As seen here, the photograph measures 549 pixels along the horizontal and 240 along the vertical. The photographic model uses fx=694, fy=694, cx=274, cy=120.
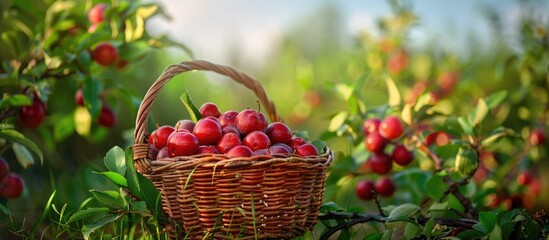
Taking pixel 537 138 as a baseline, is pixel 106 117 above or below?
above

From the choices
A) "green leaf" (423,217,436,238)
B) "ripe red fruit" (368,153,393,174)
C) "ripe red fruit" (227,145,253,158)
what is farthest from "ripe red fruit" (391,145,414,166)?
"ripe red fruit" (227,145,253,158)

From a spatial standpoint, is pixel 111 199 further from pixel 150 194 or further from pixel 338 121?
pixel 338 121

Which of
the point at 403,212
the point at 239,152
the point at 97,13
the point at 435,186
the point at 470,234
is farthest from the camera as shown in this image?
the point at 97,13

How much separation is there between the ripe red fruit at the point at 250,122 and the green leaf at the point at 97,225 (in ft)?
0.99

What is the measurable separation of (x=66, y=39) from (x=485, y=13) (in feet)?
7.34

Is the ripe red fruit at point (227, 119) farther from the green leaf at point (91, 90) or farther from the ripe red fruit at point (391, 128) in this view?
the green leaf at point (91, 90)

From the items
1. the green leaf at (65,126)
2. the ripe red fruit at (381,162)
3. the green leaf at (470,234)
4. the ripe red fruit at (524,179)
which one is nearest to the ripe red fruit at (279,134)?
the green leaf at (470,234)

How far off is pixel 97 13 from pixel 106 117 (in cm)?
33

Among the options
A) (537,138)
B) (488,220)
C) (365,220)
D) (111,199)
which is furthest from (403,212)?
(537,138)

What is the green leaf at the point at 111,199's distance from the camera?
132cm

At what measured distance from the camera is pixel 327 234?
1.54 metres

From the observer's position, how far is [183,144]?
1301mm

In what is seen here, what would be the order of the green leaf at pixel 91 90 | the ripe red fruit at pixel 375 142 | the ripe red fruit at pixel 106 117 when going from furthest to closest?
1. the ripe red fruit at pixel 106 117
2. the green leaf at pixel 91 90
3. the ripe red fruit at pixel 375 142

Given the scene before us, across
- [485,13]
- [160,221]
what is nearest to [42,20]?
[160,221]
